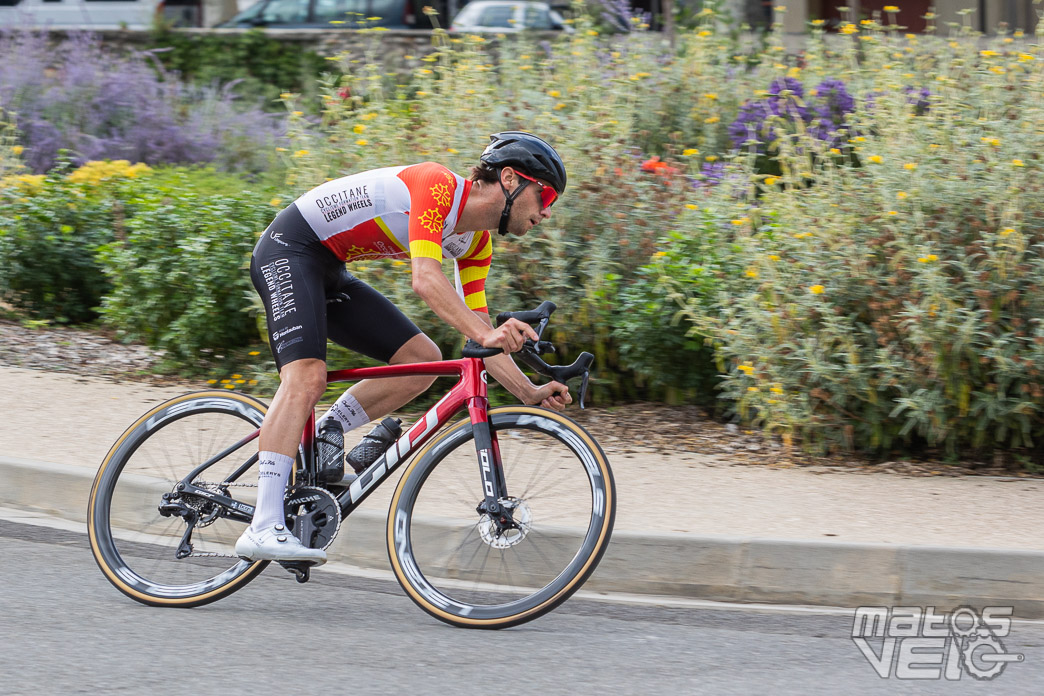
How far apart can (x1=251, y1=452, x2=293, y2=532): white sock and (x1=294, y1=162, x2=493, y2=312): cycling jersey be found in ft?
2.59

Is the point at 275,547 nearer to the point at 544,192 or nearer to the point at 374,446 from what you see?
the point at 374,446

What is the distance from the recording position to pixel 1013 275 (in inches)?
235

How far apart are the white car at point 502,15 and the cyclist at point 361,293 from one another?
15087mm

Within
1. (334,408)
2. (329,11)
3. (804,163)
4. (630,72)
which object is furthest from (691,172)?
(329,11)

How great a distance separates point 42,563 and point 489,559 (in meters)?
1.89

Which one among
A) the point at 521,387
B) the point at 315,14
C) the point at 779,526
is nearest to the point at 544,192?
the point at 521,387

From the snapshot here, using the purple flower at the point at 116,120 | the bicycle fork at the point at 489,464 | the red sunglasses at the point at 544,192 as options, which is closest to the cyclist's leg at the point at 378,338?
the bicycle fork at the point at 489,464

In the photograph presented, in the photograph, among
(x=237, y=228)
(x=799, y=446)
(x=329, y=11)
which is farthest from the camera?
(x=329, y=11)

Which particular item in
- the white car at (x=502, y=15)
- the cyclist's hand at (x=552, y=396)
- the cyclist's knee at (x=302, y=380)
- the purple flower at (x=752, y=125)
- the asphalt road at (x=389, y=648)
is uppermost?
the white car at (x=502, y=15)

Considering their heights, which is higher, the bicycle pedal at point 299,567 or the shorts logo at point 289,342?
the shorts logo at point 289,342

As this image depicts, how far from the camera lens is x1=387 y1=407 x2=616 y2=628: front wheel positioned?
166 inches

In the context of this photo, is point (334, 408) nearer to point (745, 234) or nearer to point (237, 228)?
point (745, 234)

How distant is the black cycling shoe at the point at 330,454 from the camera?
14.9 feet

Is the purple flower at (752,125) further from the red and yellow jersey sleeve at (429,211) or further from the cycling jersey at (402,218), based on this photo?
the red and yellow jersey sleeve at (429,211)
